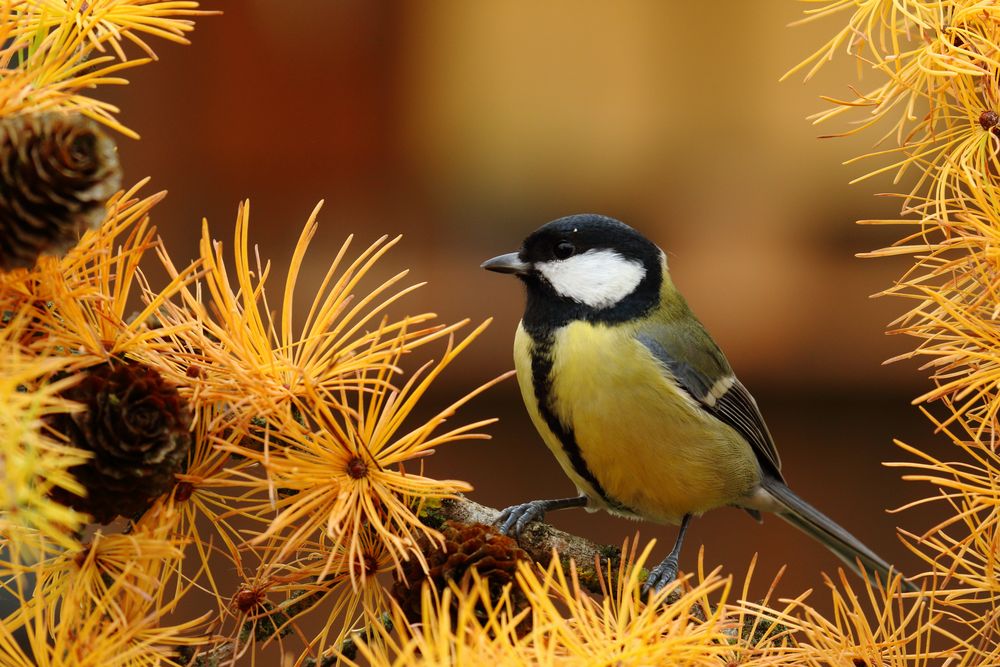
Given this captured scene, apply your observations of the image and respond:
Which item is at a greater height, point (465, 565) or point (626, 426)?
point (465, 565)

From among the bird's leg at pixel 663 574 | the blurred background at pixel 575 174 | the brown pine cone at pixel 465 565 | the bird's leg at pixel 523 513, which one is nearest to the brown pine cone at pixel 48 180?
the brown pine cone at pixel 465 565

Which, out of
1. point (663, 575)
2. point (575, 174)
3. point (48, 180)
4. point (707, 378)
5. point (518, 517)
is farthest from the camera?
point (575, 174)

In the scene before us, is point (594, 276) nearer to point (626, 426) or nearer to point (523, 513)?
point (626, 426)

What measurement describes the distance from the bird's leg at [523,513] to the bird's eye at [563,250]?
348mm

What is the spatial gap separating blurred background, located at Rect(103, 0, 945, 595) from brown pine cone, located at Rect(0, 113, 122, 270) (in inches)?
83.5

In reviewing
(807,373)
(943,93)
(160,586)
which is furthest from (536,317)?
(807,373)

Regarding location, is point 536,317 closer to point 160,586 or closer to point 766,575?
point 160,586

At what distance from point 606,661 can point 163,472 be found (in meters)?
0.30

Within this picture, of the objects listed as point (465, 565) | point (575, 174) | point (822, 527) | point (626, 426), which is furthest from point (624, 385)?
point (575, 174)

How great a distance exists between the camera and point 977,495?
0.81 m

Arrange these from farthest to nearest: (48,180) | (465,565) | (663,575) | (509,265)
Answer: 1. (509,265)
2. (663,575)
3. (465,565)
4. (48,180)

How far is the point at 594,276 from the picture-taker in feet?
5.18

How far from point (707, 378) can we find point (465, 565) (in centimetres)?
96

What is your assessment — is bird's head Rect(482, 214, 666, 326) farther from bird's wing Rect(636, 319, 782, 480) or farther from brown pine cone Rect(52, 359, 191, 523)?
brown pine cone Rect(52, 359, 191, 523)
